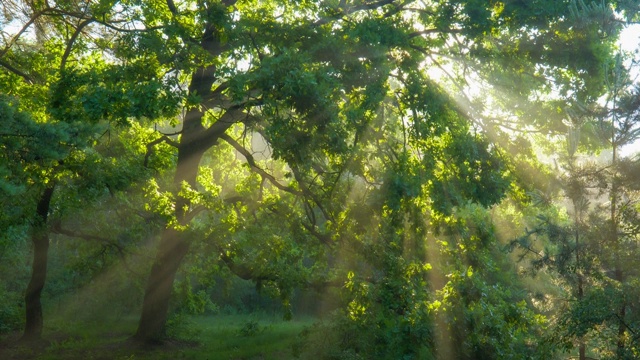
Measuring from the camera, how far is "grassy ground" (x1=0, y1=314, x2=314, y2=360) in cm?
1914

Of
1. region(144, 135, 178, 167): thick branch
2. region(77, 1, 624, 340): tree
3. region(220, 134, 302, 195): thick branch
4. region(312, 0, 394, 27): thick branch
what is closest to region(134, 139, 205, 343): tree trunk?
region(144, 135, 178, 167): thick branch

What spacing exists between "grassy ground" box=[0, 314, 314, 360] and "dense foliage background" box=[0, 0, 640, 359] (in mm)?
650

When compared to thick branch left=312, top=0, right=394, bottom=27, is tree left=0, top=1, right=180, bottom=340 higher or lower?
lower

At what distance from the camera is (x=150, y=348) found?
20.0 m

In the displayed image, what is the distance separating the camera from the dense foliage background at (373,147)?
12297 millimetres

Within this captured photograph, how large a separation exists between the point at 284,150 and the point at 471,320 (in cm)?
574

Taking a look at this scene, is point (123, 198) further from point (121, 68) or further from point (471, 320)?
point (471, 320)

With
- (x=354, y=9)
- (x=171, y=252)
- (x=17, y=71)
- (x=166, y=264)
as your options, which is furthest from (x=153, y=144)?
(x=354, y=9)

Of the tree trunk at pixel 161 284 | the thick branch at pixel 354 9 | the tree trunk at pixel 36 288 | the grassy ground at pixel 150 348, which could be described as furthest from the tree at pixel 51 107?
the thick branch at pixel 354 9

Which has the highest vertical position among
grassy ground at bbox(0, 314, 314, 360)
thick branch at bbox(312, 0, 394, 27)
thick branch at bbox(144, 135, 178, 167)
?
thick branch at bbox(312, 0, 394, 27)

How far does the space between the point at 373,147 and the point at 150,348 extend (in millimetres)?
9561

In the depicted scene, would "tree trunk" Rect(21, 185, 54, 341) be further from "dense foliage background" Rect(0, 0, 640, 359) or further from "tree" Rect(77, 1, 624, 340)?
"tree" Rect(77, 1, 624, 340)

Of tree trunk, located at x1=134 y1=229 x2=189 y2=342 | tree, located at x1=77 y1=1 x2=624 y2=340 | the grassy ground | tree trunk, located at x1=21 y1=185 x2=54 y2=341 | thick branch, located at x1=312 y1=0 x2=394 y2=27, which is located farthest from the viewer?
tree trunk, located at x1=21 y1=185 x2=54 y2=341

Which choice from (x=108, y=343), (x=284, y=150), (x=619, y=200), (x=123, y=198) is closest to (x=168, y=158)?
(x=123, y=198)
